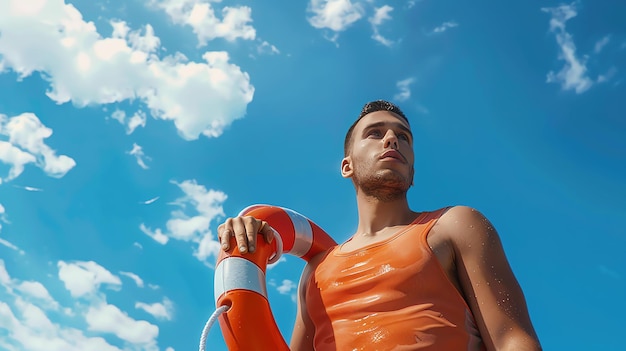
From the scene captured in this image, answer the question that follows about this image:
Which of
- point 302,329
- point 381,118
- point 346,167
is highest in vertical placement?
point 381,118

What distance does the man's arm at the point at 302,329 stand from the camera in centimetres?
316

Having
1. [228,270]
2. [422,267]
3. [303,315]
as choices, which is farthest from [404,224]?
[228,270]

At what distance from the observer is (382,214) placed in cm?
325

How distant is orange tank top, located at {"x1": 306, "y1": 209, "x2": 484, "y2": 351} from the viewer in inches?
99.9

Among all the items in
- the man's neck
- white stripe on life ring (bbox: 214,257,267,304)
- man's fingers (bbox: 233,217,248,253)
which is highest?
the man's neck

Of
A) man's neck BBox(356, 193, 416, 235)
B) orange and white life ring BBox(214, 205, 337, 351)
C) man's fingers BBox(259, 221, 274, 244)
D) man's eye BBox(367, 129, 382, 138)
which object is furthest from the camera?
man's eye BBox(367, 129, 382, 138)

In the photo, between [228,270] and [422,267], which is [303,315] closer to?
[228,270]

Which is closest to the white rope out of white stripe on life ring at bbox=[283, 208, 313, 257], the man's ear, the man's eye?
white stripe on life ring at bbox=[283, 208, 313, 257]

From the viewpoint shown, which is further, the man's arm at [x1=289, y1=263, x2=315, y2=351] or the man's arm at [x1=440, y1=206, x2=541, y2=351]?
the man's arm at [x1=289, y1=263, x2=315, y2=351]

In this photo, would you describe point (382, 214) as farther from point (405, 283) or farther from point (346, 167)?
point (405, 283)

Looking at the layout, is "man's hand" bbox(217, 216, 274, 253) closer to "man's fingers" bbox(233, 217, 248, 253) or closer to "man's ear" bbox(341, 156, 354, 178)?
"man's fingers" bbox(233, 217, 248, 253)

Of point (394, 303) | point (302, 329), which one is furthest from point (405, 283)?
point (302, 329)

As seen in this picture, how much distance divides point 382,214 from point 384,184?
0.17m

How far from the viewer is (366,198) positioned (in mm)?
3361
